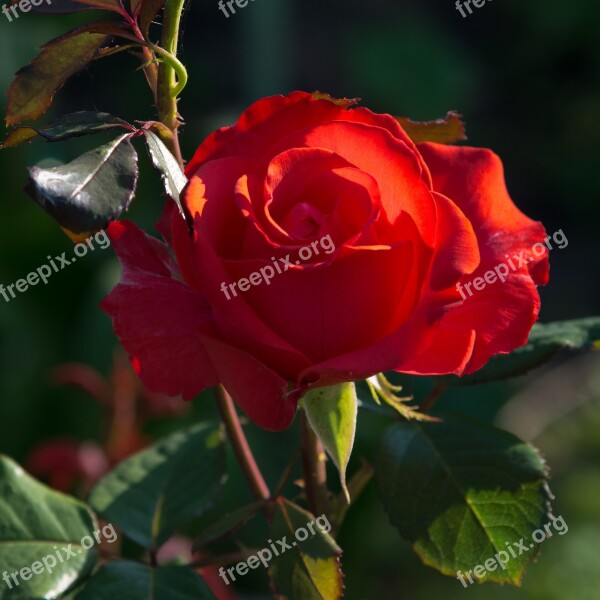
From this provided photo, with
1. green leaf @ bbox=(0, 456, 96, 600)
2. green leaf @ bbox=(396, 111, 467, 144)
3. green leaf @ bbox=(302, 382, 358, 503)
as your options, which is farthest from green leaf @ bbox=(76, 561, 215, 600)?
green leaf @ bbox=(396, 111, 467, 144)

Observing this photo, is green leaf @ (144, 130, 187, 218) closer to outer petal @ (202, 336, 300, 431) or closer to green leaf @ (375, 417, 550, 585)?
outer petal @ (202, 336, 300, 431)

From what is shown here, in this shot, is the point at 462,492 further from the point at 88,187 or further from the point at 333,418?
the point at 88,187

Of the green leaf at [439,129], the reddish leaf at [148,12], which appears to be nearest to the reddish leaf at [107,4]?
the reddish leaf at [148,12]

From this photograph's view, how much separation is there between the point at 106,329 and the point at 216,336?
1075mm

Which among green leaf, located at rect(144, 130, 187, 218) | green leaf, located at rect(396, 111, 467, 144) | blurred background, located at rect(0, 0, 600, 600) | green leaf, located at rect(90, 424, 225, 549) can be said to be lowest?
blurred background, located at rect(0, 0, 600, 600)

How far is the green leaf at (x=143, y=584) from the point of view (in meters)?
0.46

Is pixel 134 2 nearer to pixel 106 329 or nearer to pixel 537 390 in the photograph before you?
pixel 106 329

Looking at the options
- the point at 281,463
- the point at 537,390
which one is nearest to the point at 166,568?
the point at 281,463

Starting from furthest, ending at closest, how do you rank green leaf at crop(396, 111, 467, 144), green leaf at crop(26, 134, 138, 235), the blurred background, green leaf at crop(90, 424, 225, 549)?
the blurred background
green leaf at crop(90, 424, 225, 549)
green leaf at crop(396, 111, 467, 144)
green leaf at crop(26, 134, 138, 235)

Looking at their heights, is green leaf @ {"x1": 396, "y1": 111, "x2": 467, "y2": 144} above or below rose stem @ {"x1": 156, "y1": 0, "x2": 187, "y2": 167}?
below

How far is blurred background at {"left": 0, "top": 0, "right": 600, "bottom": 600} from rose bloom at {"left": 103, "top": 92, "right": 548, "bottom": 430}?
0.07m

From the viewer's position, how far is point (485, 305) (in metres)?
0.37

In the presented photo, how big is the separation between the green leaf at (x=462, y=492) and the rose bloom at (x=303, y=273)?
0.11m

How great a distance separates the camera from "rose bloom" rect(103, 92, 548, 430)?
338 mm
